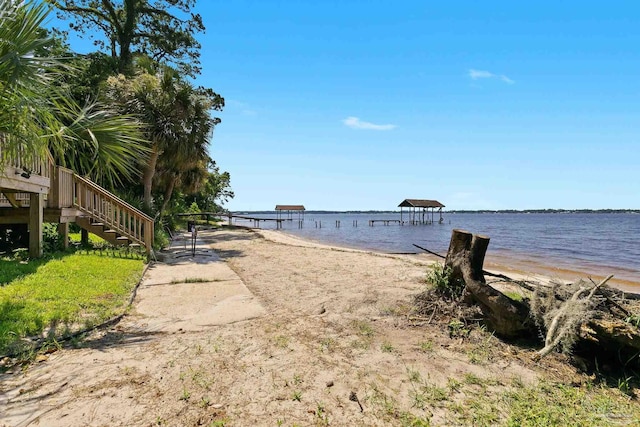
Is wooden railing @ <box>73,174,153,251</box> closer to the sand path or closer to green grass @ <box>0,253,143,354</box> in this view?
green grass @ <box>0,253,143,354</box>

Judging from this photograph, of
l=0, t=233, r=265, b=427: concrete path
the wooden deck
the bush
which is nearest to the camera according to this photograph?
l=0, t=233, r=265, b=427: concrete path

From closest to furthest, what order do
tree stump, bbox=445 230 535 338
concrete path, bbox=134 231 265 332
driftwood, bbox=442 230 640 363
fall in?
driftwood, bbox=442 230 640 363 → tree stump, bbox=445 230 535 338 → concrete path, bbox=134 231 265 332

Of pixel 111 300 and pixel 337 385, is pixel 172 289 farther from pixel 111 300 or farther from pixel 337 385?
pixel 337 385

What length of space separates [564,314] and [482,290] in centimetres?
98

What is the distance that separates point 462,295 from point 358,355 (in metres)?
2.21

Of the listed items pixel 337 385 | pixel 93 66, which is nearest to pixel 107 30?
pixel 93 66

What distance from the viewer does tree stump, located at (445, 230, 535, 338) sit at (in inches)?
184

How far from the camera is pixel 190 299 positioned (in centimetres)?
639

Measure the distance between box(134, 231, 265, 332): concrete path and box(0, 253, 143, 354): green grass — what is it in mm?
389

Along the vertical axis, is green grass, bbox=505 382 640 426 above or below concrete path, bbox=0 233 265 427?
below

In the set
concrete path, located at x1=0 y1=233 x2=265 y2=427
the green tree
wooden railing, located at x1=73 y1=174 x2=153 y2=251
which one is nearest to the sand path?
concrete path, located at x1=0 y1=233 x2=265 y2=427

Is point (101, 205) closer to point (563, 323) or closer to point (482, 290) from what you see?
point (482, 290)

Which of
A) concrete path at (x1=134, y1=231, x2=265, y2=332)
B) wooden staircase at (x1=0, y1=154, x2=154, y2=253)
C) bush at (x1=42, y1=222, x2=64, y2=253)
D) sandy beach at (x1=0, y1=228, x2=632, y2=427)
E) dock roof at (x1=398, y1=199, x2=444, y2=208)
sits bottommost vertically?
sandy beach at (x1=0, y1=228, x2=632, y2=427)

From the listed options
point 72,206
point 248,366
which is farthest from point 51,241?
point 248,366
